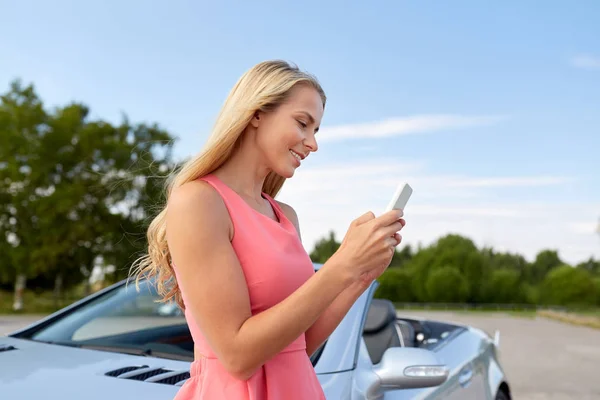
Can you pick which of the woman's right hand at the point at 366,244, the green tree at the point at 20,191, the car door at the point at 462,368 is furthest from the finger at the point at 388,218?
the green tree at the point at 20,191

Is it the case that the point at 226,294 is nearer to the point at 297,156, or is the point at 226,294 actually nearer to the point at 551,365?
the point at 297,156

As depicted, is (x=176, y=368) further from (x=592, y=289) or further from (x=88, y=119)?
(x=592, y=289)

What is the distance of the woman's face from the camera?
164 cm

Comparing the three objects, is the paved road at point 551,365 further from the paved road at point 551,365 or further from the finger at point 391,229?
the finger at point 391,229

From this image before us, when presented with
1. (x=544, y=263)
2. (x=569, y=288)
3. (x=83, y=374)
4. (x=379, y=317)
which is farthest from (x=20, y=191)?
(x=544, y=263)

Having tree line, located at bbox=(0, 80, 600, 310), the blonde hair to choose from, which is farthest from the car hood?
tree line, located at bbox=(0, 80, 600, 310)

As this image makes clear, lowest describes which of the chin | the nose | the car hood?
the car hood

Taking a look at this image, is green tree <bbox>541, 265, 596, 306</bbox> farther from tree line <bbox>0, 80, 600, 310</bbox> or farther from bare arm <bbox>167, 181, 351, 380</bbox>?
bare arm <bbox>167, 181, 351, 380</bbox>

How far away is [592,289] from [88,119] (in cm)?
4017

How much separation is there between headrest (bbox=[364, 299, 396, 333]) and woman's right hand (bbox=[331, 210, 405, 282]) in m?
3.16

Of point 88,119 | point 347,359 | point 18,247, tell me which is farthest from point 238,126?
point 88,119

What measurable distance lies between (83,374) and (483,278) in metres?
62.0

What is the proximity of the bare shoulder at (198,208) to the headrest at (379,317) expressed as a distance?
3.14 metres

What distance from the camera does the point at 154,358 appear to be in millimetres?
2920
